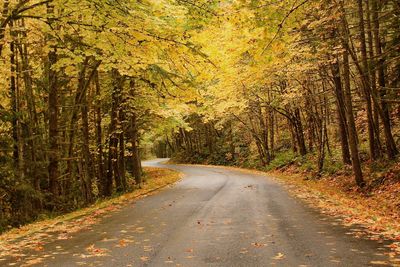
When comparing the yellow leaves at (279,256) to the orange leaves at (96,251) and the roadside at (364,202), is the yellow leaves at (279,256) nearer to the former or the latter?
the roadside at (364,202)

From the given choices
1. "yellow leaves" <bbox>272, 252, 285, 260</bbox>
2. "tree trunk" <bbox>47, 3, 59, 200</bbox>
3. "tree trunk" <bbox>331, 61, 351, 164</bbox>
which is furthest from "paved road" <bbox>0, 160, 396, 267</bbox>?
"tree trunk" <bbox>331, 61, 351, 164</bbox>

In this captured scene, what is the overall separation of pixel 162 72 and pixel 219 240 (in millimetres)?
9253

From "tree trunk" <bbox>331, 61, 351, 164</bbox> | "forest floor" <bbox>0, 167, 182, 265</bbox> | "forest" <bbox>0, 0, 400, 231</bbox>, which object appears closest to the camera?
"forest floor" <bbox>0, 167, 182, 265</bbox>

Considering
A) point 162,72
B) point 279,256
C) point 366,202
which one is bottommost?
point 366,202

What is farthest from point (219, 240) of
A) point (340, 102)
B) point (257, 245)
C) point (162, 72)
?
point (340, 102)

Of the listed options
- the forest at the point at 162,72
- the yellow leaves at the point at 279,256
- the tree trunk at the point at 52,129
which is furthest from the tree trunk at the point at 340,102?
the yellow leaves at the point at 279,256

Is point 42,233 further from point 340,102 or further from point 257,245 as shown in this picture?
point 340,102

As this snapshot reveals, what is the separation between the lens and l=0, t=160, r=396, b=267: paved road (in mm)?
6695

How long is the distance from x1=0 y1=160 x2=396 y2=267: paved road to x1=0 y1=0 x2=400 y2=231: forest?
4.39 m

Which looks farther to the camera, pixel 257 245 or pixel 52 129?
pixel 52 129

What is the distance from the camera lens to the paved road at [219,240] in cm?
670

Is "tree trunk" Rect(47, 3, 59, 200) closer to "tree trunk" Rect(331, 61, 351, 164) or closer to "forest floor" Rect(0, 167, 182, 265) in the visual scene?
"forest floor" Rect(0, 167, 182, 265)

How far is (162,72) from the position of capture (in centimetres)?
1595

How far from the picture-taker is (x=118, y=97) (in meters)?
21.3
